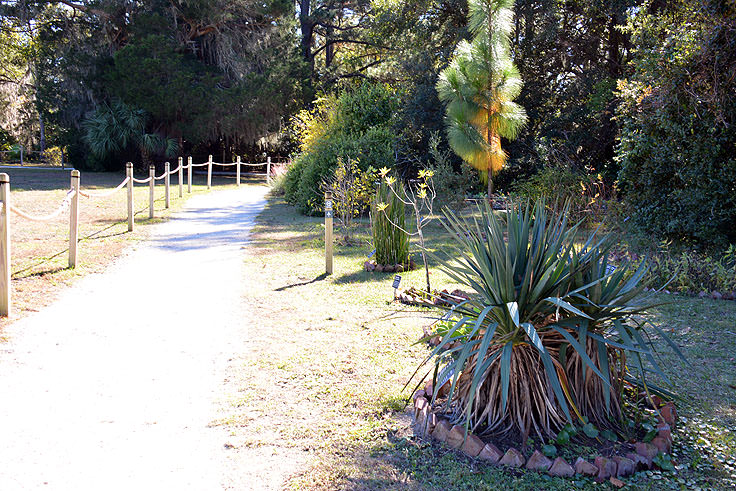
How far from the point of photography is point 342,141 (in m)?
15.8

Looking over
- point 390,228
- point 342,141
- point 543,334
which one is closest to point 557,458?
point 543,334

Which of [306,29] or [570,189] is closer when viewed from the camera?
[570,189]

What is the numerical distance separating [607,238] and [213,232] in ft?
30.8

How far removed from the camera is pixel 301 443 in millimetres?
3510

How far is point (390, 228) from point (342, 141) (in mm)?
7838

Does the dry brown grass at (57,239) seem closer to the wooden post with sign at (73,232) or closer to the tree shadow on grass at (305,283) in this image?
the wooden post with sign at (73,232)

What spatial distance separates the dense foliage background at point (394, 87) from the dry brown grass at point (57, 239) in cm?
468

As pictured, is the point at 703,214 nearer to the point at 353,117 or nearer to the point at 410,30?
the point at 353,117

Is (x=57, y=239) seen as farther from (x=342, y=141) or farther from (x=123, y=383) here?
(x=342, y=141)

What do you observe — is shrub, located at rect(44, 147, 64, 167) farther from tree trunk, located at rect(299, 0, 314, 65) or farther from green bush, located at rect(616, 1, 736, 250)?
green bush, located at rect(616, 1, 736, 250)

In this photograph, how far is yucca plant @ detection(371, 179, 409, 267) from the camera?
27.5 ft

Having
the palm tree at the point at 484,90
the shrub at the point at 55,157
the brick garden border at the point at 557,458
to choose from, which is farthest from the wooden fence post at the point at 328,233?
the shrub at the point at 55,157

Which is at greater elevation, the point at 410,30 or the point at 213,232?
the point at 410,30

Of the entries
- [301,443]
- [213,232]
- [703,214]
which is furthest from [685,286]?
[213,232]
